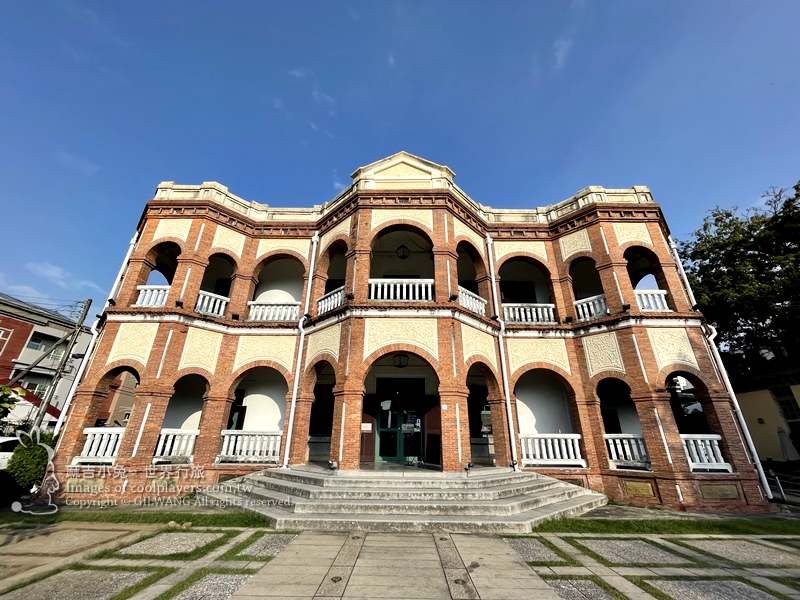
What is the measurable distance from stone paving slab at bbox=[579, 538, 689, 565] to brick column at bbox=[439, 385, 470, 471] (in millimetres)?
3330

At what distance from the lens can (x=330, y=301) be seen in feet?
37.1

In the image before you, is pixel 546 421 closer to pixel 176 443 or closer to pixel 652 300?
pixel 652 300

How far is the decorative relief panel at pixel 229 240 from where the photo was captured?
12070mm

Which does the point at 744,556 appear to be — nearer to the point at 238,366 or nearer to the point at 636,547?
the point at 636,547

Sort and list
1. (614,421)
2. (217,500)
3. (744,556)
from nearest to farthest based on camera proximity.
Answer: (744,556) → (217,500) → (614,421)

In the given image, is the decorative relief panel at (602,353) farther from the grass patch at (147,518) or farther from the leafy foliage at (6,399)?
the leafy foliage at (6,399)

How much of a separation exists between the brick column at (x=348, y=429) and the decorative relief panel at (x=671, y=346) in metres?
8.92

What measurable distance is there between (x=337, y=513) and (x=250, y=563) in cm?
229

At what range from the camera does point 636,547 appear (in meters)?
5.48

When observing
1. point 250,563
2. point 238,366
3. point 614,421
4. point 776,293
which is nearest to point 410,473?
point 250,563

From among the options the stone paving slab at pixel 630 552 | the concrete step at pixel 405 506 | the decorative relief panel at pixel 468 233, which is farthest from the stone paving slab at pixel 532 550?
the decorative relief panel at pixel 468 233

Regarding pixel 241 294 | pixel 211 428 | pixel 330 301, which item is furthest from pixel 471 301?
pixel 211 428

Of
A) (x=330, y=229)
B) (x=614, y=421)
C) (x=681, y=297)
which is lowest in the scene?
(x=614, y=421)

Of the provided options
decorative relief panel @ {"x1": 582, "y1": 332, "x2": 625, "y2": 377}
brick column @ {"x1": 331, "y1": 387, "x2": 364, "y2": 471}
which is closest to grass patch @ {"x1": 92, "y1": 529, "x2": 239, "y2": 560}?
brick column @ {"x1": 331, "y1": 387, "x2": 364, "y2": 471}
